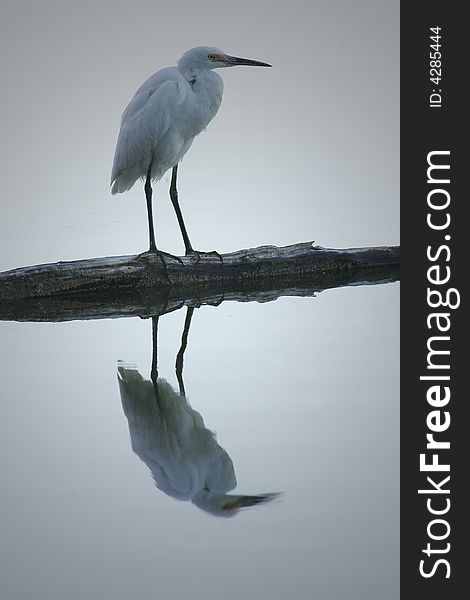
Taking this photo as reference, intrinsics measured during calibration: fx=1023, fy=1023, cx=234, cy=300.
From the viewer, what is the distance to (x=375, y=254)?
5.62 m

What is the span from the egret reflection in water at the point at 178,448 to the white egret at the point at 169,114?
177cm

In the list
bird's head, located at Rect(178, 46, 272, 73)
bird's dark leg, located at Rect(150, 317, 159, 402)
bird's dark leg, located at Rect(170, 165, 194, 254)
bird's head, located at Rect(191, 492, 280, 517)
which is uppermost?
bird's head, located at Rect(178, 46, 272, 73)

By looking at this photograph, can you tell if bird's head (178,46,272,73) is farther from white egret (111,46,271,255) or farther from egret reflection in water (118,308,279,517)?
egret reflection in water (118,308,279,517)

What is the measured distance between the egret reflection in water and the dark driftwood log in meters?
1.33

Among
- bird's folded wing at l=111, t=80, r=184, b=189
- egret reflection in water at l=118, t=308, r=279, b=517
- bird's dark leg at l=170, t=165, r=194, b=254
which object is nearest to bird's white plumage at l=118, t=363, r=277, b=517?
egret reflection in water at l=118, t=308, r=279, b=517

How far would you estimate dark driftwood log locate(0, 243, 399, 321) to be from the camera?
16.0 feet

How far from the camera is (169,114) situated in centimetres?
501

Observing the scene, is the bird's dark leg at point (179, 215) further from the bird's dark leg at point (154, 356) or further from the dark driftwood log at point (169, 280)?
the bird's dark leg at point (154, 356)

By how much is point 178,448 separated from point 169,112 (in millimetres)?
2534

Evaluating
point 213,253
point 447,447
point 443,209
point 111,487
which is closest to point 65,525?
point 111,487

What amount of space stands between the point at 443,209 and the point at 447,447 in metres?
1.62

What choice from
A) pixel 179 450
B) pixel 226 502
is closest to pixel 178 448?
pixel 179 450

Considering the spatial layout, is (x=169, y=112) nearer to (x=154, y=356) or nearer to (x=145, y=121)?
(x=145, y=121)

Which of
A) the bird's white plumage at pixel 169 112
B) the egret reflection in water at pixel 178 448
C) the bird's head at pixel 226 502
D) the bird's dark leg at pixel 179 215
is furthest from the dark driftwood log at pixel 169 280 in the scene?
the bird's head at pixel 226 502
